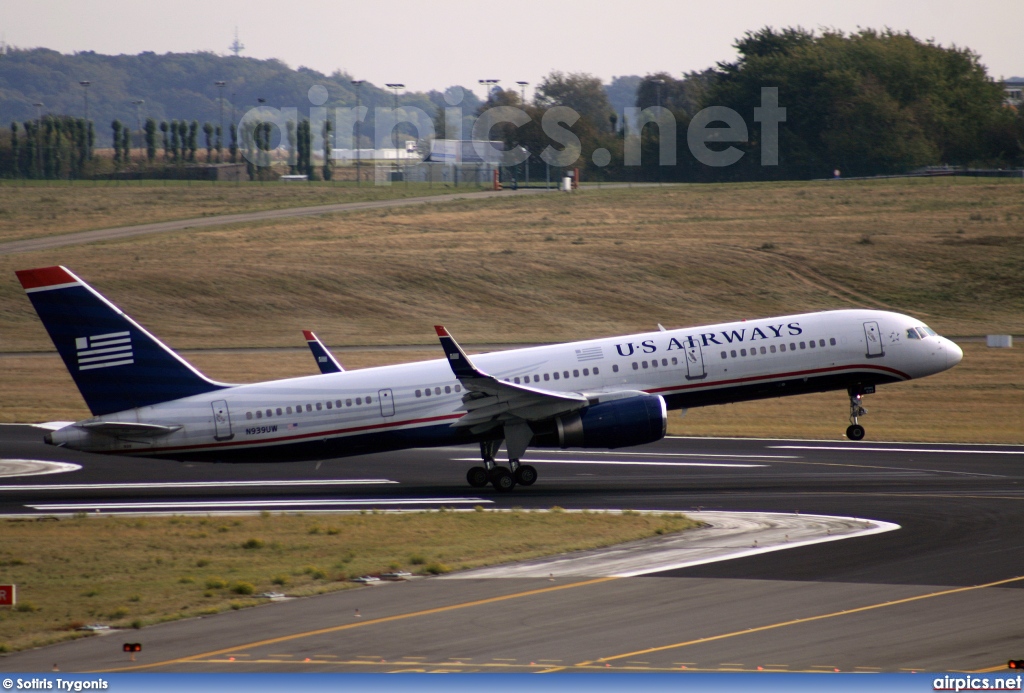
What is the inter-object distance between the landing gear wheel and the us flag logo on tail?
427 inches

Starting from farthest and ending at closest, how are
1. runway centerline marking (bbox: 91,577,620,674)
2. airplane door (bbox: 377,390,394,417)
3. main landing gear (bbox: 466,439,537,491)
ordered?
1. main landing gear (bbox: 466,439,537,491)
2. airplane door (bbox: 377,390,394,417)
3. runway centerline marking (bbox: 91,577,620,674)

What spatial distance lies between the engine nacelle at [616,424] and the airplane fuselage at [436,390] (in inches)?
30.2

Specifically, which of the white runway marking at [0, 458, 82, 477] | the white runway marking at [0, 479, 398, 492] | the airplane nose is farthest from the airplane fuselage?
the white runway marking at [0, 458, 82, 477]

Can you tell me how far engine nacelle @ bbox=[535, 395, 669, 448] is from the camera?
32.5 metres

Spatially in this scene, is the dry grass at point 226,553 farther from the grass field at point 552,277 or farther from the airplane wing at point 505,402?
the grass field at point 552,277

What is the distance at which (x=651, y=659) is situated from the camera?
661 inches

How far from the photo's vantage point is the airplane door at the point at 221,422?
3319 cm

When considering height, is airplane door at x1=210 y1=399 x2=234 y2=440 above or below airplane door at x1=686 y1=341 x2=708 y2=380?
below

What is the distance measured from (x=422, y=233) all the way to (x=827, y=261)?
33336 millimetres

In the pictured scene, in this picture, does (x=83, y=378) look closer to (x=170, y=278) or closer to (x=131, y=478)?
(x=131, y=478)

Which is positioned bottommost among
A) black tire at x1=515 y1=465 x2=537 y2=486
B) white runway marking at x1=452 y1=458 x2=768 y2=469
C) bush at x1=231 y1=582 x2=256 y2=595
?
white runway marking at x1=452 y1=458 x2=768 y2=469

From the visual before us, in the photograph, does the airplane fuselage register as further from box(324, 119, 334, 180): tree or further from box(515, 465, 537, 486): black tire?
box(324, 119, 334, 180): tree

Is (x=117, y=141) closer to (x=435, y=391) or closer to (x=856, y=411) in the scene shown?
(x=435, y=391)

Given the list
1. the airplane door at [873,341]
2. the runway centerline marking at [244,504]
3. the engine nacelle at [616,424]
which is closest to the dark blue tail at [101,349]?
the runway centerline marking at [244,504]
